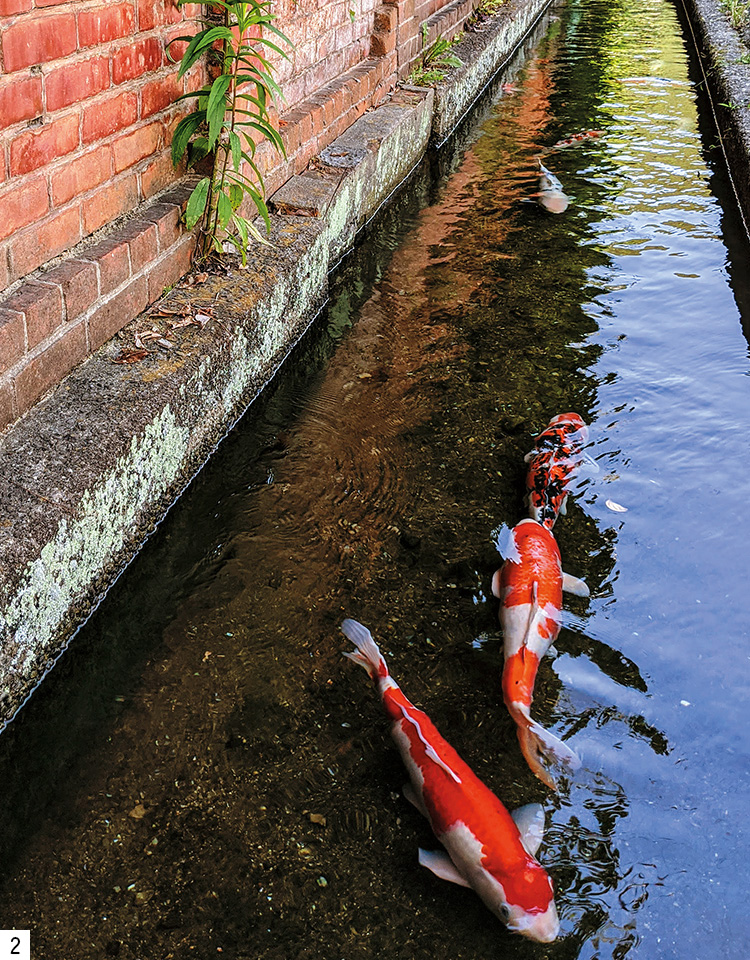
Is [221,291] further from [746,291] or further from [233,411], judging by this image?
[746,291]

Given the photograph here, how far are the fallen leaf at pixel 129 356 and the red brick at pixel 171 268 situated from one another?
40 cm

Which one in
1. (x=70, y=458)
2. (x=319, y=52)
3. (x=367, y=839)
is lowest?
(x=367, y=839)

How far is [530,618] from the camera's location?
10.2ft

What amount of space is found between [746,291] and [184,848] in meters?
4.97

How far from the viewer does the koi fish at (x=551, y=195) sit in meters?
6.96

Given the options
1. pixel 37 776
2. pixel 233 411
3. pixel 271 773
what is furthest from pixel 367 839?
pixel 233 411

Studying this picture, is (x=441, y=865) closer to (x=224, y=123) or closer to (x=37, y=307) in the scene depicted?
(x=37, y=307)

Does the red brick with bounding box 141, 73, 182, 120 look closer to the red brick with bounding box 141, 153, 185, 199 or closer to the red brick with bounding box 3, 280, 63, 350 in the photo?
the red brick with bounding box 141, 153, 185, 199

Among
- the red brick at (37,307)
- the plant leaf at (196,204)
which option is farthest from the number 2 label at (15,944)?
the plant leaf at (196,204)

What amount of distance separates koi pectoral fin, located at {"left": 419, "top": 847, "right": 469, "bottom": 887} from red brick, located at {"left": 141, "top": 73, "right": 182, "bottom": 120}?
294 cm

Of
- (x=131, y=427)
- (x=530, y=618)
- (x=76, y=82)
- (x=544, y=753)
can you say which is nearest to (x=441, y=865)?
(x=544, y=753)

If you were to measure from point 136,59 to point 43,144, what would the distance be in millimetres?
749

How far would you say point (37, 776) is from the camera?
8.69 ft

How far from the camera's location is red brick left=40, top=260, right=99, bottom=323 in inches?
125
